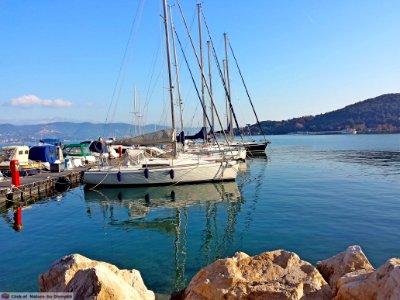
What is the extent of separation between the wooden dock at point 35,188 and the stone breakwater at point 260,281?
18637mm

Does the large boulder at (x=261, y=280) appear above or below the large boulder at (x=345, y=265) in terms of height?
above

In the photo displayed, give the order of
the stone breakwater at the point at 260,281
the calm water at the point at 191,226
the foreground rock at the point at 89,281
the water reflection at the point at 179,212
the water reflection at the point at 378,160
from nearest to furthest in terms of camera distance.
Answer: the stone breakwater at the point at 260,281 < the foreground rock at the point at 89,281 < the calm water at the point at 191,226 < the water reflection at the point at 179,212 < the water reflection at the point at 378,160

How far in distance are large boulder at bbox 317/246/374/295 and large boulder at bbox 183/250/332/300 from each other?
1172 mm

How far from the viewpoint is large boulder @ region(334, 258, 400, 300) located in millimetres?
5340

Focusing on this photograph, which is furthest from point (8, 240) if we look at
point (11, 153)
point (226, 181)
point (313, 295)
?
point (11, 153)

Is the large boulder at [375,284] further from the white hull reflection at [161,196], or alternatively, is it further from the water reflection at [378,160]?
the water reflection at [378,160]

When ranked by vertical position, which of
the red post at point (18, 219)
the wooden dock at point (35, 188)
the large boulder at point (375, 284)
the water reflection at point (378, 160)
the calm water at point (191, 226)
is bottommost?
the water reflection at point (378, 160)

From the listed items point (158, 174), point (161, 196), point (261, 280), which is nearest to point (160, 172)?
point (158, 174)

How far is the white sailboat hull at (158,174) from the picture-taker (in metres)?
28.2

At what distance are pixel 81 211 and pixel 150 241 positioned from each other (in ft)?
28.7

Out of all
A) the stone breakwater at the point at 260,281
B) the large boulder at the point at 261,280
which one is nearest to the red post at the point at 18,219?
the stone breakwater at the point at 260,281

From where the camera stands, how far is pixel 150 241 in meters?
15.4

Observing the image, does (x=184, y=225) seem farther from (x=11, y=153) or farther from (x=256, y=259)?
(x=11, y=153)

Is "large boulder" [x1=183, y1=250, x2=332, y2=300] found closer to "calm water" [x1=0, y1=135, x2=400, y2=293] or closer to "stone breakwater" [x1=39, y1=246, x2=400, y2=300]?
"stone breakwater" [x1=39, y1=246, x2=400, y2=300]
